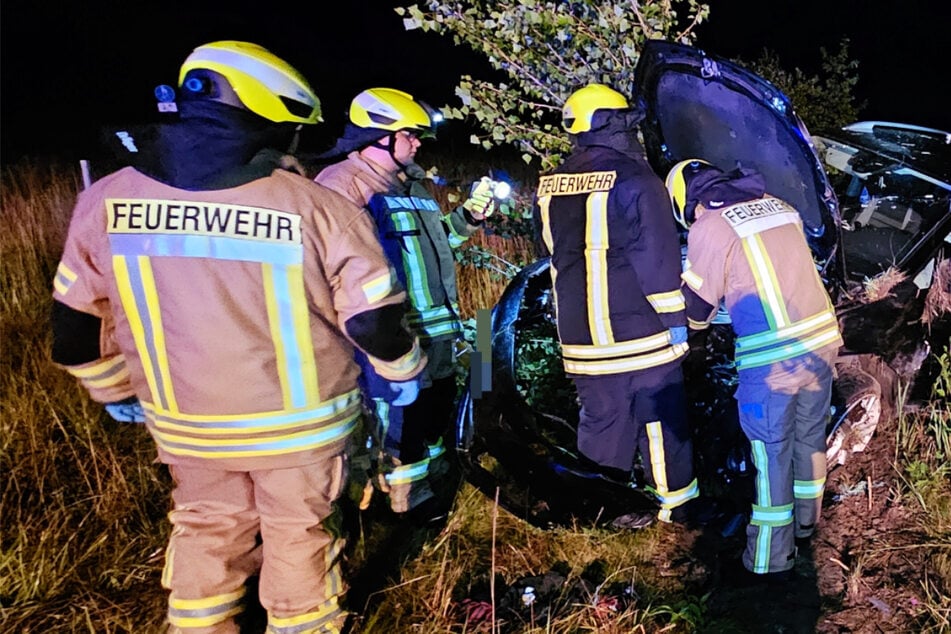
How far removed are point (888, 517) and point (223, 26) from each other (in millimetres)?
27236

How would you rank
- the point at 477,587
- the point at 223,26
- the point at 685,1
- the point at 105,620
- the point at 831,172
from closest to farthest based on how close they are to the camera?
the point at 105,620, the point at 477,587, the point at 685,1, the point at 831,172, the point at 223,26

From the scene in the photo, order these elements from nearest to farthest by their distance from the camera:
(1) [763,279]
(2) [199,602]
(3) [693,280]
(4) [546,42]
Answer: (2) [199,602]
(1) [763,279]
(3) [693,280]
(4) [546,42]

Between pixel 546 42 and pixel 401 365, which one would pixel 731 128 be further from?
pixel 401 365

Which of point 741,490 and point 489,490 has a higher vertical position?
point 489,490

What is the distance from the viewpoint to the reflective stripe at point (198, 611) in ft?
6.75

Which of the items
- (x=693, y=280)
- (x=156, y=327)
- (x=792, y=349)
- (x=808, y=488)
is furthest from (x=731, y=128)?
(x=156, y=327)

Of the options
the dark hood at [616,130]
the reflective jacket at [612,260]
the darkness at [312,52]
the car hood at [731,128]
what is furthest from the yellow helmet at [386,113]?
the darkness at [312,52]

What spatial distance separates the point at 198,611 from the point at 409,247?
5.69 ft

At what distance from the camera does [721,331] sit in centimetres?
335

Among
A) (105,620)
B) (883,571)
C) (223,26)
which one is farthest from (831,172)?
(223,26)

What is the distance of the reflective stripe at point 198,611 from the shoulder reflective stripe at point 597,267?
5.90 feet

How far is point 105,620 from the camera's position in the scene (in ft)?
8.26

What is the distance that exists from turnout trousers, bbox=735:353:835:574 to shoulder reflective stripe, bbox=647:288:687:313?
1.30ft

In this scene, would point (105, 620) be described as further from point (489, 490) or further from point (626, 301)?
point (626, 301)
